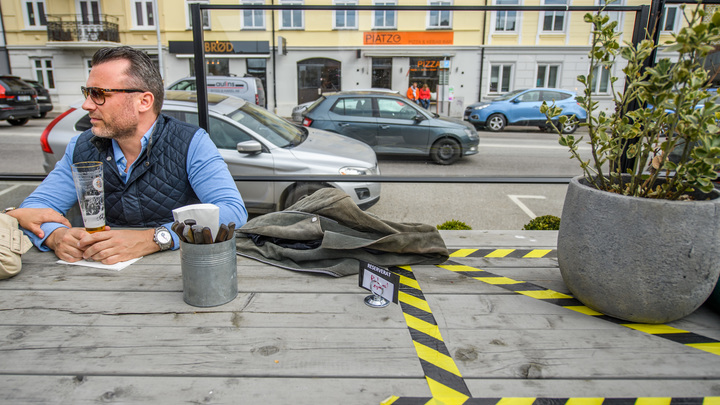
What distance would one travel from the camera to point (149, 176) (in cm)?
201

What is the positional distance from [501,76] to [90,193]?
9.20 ft

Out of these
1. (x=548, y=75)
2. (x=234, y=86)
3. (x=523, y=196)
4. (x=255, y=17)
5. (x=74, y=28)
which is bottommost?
(x=523, y=196)

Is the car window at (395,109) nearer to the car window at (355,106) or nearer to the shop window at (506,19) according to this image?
the car window at (355,106)

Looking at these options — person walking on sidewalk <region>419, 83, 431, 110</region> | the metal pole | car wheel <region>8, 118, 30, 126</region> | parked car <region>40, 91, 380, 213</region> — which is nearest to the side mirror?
parked car <region>40, 91, 380, 213</region>

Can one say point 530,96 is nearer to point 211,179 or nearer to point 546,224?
point 546,224

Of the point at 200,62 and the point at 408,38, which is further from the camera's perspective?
the point at 408,38

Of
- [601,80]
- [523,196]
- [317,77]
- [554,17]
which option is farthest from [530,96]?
[523,196]

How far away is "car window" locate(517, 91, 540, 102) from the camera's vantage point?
2.88m

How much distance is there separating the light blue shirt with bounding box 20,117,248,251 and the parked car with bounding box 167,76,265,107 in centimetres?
120

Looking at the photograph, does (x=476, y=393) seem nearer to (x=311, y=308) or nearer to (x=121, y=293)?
(x=311, y=308)

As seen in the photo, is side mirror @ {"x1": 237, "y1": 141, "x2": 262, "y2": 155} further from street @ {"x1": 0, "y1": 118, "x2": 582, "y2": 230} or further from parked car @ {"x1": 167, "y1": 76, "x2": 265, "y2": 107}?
street @ {"x1": 0, "y1": 118, "x2": 582, "y2": 230}

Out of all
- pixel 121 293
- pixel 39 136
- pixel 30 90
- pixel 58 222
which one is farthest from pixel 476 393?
pixel 30 90

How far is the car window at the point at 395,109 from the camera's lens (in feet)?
11.2

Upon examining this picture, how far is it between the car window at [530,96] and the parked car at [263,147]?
1.29 m
